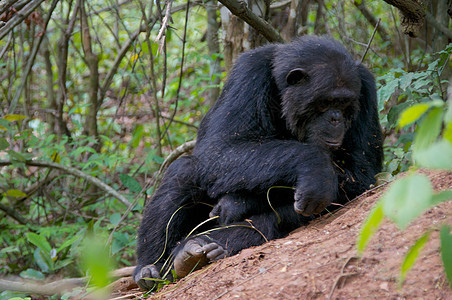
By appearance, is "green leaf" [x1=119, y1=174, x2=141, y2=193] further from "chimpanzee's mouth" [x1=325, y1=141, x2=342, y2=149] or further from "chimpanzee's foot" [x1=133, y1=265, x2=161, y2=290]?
"chimpanzee's mouth" [x1=325, y1=141, x2=342, y2=149]

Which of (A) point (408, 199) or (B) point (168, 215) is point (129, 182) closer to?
(B) point (168, 215)

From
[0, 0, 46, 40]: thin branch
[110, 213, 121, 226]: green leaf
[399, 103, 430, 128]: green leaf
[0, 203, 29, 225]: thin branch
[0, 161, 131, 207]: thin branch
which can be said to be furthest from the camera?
[0, 203, 29, 225]: thin branch

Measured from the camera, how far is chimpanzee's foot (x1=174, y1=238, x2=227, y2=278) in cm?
358

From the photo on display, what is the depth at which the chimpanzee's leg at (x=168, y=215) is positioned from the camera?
4.14 meters

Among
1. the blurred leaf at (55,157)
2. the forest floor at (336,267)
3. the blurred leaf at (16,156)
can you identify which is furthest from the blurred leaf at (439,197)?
the blurred leaf at (55,157)

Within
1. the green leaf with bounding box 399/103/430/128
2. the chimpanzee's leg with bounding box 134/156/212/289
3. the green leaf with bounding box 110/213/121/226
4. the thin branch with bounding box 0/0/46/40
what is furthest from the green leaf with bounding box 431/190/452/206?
the green leaf with bounding box 110/213/121/226

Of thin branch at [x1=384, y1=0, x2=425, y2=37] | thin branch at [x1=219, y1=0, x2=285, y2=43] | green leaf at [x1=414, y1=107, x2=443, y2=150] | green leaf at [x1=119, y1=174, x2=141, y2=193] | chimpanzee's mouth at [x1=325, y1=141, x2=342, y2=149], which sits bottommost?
green leaf at [x1=119, y1=174, x2=141, y2=193]

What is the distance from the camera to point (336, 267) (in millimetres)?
2488

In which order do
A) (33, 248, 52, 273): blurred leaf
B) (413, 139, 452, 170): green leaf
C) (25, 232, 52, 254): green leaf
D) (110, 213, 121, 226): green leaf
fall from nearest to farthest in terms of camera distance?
(413, 139, 452, 170): green leaf < (25, 232, 52, 254): green leaf < (33, 248, 52, 273): blurred leaf < (110, 213, 121, 226): green leaf

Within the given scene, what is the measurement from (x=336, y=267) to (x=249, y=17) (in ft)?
8.88

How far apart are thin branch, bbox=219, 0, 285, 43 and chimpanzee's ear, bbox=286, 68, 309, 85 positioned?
0.82 m

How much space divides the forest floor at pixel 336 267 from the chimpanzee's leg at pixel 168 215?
2.57 ft

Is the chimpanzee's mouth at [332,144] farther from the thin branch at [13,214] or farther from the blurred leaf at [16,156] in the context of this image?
the thin branch at [13,214]

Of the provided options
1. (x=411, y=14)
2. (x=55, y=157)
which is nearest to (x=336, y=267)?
(x=411, y=14)
